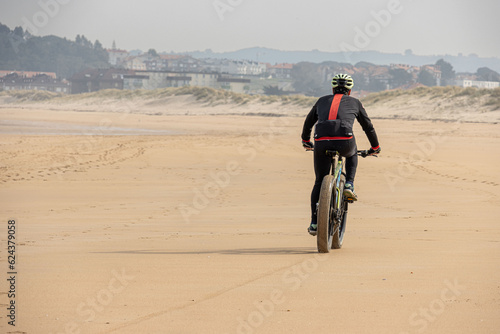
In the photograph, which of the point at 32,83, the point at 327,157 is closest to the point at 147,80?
the point at 32,83

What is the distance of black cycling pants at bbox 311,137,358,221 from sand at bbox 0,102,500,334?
0.59m

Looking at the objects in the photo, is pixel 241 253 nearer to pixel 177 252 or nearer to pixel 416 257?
pixel 177 252

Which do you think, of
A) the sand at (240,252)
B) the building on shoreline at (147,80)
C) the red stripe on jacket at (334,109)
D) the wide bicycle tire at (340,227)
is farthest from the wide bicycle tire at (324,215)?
the building on shoreline at (147,80)

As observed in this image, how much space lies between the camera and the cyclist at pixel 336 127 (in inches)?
267

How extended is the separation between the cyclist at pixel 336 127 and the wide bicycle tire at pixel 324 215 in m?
0.29

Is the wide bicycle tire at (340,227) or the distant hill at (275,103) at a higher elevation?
the wide bicycle tire at (340,227)

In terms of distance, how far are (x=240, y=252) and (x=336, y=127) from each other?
139 centimetres

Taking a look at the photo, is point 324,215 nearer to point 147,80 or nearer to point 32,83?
point 147,80

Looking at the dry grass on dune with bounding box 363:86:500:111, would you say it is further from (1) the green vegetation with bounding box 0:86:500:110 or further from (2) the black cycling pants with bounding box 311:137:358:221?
(2) the black cycling pants with bounding box 311:137:358:221

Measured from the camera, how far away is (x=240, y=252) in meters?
6.78

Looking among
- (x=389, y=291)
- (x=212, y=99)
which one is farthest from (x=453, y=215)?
(x=212, y=99)

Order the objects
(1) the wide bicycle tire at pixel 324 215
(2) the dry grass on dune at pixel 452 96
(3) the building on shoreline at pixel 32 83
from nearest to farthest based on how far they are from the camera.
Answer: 1. (1) the wide bicycle tire at pixel 324 215
2. (2) the dry grass on dune at pixel 452 96
3. (3) the building on shoreline at pixel 32 83

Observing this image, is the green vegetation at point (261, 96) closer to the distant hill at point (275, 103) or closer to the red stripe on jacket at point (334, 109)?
the distant hill at point (275, 103)

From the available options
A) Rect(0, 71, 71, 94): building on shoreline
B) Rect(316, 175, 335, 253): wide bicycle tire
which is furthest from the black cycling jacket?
Rect(0, 71, 71, 94): building on shoreline
